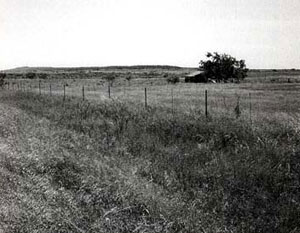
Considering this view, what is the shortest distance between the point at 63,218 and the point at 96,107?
49.4 feet

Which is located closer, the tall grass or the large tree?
the tall grass

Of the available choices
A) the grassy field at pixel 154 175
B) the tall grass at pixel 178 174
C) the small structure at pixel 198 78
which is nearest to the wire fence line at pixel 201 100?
the tall grass at pixel 178 174

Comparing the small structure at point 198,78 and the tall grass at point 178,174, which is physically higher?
the small structure at point 198,78

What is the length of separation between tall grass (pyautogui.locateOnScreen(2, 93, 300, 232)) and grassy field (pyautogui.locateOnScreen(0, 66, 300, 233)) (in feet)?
0.10

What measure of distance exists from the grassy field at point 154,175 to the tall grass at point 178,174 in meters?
0.03

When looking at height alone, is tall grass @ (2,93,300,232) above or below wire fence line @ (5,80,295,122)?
below

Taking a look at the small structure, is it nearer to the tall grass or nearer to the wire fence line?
the wire fence line

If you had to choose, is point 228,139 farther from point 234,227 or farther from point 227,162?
point 234,227

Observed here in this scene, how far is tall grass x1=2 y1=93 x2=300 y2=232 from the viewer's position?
8523 mm

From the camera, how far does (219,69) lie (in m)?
70.1

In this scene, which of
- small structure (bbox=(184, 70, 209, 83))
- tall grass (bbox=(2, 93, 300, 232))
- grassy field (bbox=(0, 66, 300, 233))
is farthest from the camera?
small structure (bbox=(184, 70, 209, 83))

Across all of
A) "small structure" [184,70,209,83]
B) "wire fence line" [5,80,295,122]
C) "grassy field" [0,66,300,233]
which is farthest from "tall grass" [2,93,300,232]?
"small structure" [184,70,209,83]

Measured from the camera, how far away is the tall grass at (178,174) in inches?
336

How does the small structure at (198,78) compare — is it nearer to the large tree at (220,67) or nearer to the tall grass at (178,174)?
the large tree at (220,67)
